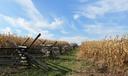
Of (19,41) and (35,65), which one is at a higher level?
(19,41)

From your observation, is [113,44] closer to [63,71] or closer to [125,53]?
[125,53]

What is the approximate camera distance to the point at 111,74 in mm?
12547

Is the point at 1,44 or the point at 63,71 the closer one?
the point at 63,71

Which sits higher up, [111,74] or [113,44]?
[113,44]

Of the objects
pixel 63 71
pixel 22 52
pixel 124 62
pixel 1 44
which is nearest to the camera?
pixel 124 62

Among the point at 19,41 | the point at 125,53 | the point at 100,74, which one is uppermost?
the point at 19,41

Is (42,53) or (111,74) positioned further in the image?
(42,53)

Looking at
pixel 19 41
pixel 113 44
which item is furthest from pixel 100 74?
pixel 19 41

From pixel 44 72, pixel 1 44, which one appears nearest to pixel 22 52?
pixel 44 72

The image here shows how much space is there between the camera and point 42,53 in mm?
24516

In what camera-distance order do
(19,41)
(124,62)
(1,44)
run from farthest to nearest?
(19,41) → (1,44) → (124,62)

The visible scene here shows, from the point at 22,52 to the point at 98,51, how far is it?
546 centimetres

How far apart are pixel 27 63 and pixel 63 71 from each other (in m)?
2.48

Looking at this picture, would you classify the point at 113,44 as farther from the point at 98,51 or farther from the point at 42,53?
the point at 42,53
